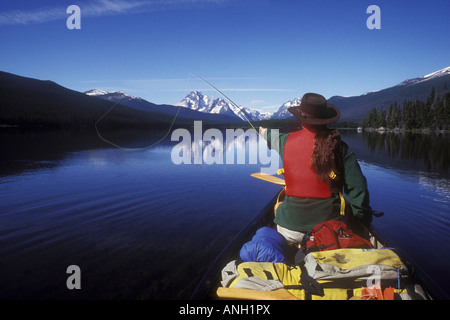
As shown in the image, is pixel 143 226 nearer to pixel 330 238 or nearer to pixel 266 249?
pixel 266 249

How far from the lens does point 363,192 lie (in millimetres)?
3873

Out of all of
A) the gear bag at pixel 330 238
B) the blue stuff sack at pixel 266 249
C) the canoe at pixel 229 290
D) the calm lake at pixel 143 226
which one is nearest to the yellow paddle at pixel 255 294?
the canoe at pixel 229 290

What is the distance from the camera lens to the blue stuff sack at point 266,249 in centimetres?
388

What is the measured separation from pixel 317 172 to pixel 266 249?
1295 millimetres

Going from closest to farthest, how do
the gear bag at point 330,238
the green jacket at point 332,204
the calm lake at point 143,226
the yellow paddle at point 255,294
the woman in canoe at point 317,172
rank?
the yellow paddle at point 255,294, the gear bag at point 330,238, the woman in canoe at point 317,172, the green jacket at point 332,204, the calm lake at point 143,226

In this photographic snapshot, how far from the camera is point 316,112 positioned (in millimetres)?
3826

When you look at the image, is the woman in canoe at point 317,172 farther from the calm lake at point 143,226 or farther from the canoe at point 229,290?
the calm lake at point 143,226

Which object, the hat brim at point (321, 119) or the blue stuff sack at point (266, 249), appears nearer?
the hat brim at point (321, 119)

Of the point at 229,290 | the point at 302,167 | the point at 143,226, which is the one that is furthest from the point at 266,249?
the point at 143,226

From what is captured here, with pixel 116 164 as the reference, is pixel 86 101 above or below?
above

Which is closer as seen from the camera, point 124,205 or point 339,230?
point 339,230

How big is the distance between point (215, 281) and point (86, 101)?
208612 millimetres
